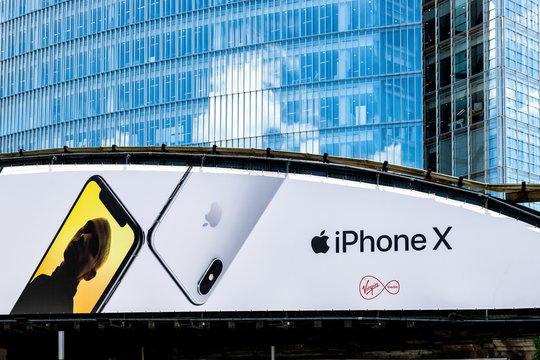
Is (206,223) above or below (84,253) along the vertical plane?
above

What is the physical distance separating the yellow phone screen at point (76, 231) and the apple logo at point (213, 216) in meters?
3.03

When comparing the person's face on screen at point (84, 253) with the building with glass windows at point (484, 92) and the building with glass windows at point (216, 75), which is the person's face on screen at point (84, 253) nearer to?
the building with glass windows at point (484, 92)

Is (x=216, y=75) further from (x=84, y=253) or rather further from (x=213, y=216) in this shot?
(x=213, y=216)

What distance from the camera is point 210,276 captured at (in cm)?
3722

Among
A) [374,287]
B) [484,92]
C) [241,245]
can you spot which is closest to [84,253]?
[241,245]

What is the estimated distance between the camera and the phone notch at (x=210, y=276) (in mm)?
37094

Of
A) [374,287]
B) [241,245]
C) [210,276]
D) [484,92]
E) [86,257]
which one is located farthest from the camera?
[484,92]

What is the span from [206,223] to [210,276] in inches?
81.9

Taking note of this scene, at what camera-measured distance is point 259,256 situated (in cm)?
3681

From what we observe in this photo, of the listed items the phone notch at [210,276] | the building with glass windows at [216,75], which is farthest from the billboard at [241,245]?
the building with glass windows at [216,75]

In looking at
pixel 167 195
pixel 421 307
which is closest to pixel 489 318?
pixel 421 307

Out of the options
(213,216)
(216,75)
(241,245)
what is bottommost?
(241,245)

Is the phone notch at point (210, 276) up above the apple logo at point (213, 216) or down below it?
below

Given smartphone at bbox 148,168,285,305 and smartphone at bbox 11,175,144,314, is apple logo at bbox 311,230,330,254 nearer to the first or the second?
smartphone at bbox 148,168,285,305
